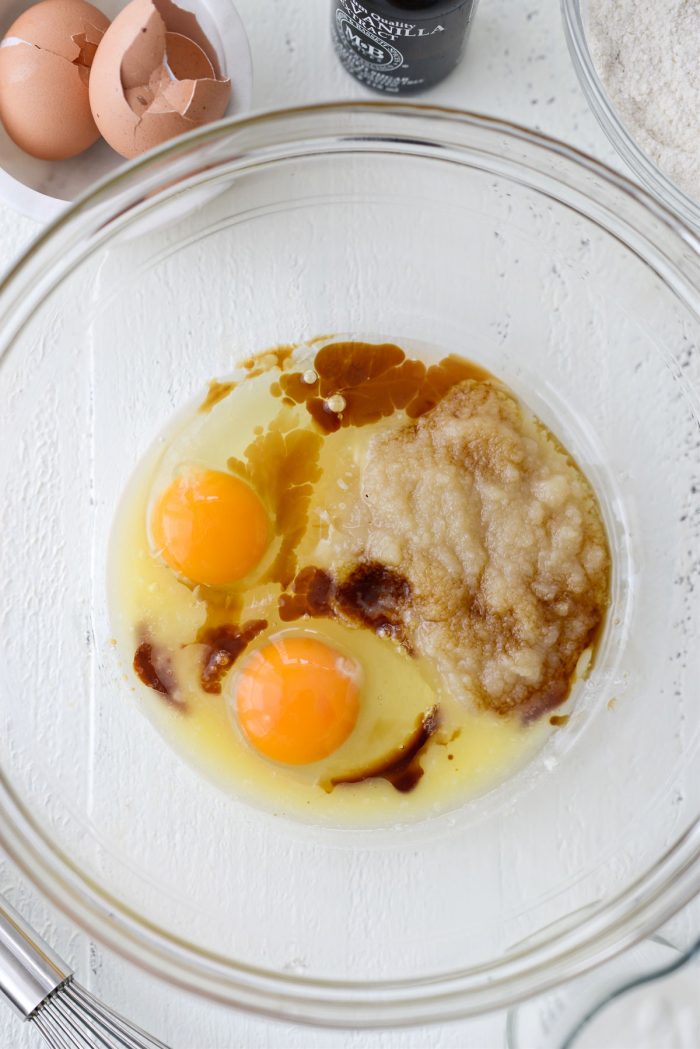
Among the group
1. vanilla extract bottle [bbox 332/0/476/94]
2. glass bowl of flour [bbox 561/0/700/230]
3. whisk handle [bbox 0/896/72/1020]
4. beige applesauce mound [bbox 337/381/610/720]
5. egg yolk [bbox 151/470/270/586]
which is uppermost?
glass bowl of flour [bbox 561/0/700/230]

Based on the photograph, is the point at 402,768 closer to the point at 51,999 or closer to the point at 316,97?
the point at 51,999

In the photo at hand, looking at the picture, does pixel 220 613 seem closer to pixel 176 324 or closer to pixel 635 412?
pixel 176 324

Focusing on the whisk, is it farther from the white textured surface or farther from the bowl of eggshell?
the bowl of eggshell

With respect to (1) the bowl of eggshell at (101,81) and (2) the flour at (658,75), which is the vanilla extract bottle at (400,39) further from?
(2) the flour at (658,75)

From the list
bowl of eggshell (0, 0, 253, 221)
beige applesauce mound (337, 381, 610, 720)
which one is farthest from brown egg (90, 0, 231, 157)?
beige applesauce mound (337, 381, 610, 720)

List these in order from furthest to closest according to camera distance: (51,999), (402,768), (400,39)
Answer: (402,768)
(51,999)
(400,39)

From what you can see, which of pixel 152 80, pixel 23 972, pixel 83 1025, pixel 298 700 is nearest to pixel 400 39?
pixel 152 80

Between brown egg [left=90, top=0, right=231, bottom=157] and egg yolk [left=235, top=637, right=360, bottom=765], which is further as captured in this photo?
egg yolk [left=235, top=637, right=360, bottom=765]
